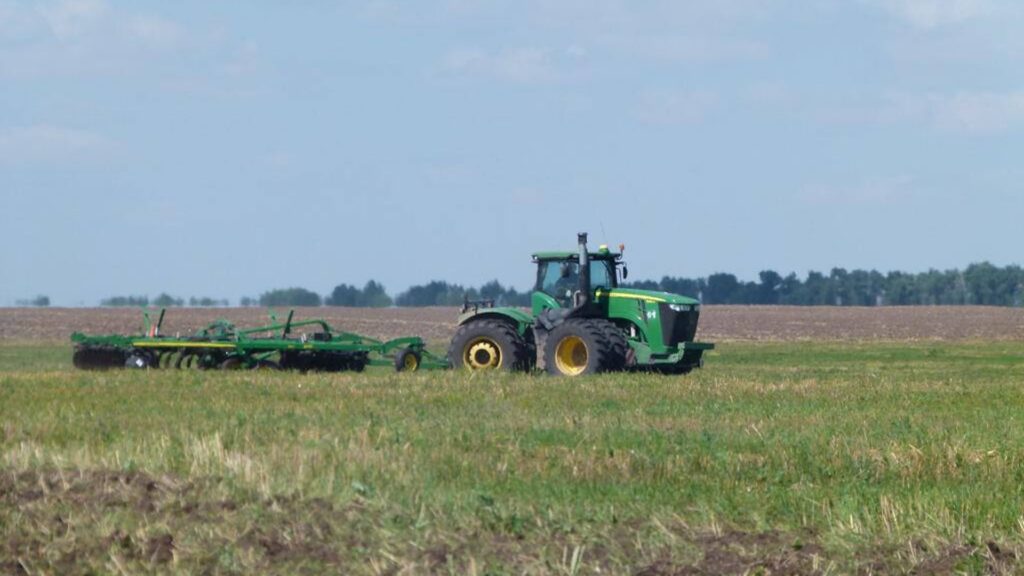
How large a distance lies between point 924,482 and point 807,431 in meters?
2.88

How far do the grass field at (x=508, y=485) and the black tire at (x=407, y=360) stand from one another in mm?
6578

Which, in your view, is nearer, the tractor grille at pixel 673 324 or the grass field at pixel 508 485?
the grass field at pixel 508 485

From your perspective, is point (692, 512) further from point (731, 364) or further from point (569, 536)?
point (731, 364)

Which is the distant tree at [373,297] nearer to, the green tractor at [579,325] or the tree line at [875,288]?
the tree line at [875,288]

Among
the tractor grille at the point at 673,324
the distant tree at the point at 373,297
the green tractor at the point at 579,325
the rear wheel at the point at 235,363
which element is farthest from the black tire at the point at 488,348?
the distant tree at the point at 373,297

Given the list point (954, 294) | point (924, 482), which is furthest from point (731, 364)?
point (954, 294)

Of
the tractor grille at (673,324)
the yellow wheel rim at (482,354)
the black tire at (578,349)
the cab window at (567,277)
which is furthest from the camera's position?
the cab window at (567,277)

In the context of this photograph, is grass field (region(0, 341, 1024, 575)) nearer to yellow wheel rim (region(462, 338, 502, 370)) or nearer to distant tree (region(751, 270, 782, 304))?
yellow wheel rim (region(462, 338, 502, 370))

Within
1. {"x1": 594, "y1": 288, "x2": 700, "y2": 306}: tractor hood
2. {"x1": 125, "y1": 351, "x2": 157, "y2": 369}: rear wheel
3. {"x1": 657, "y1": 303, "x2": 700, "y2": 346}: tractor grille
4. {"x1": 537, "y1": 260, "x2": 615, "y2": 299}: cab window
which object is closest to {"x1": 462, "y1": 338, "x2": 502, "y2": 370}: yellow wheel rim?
{"x1": 537, "y1": 260, "x2": 615, "y2": 299}: cab window

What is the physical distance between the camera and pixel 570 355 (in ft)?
75.2

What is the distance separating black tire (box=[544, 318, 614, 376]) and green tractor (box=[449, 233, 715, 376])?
16 millimetres

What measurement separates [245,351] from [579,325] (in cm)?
556

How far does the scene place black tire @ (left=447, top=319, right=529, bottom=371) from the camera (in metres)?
23.1

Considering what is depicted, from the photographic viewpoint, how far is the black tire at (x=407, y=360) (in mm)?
23766
